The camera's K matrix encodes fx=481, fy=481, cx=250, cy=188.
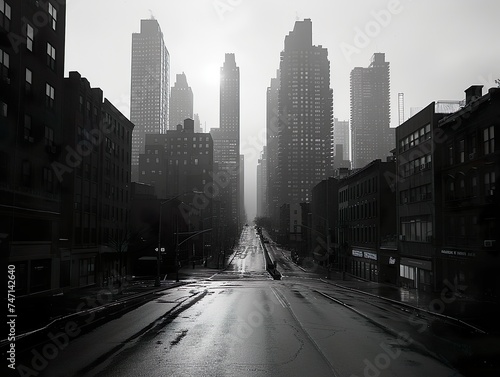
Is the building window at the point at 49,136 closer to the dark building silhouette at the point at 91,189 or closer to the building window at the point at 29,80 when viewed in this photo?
the dark building silhouette at the point at 91,189

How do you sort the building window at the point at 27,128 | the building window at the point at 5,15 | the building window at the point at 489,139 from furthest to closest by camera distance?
the building window at the point at 27,128, the building window at the point at 489,139, the building window at the point at 5,15

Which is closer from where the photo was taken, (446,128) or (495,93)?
(495,93)

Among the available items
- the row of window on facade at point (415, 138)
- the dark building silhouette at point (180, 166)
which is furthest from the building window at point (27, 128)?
the dark building silhouette at point (180, 166)

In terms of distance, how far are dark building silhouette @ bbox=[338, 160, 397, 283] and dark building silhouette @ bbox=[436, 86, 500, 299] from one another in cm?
1469

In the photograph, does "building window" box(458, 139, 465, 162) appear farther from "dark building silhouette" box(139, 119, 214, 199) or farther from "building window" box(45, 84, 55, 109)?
"dark building silhouette" box(139, 119, 214, 199)

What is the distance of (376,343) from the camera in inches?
717

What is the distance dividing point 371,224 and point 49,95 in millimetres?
43775

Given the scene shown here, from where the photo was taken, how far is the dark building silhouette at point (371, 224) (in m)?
59.9

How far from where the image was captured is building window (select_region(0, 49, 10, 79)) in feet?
106

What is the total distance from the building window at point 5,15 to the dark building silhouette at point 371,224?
146ft

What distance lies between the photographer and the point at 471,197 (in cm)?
3769

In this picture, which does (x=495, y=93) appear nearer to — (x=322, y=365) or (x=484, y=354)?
(x=484, y=354)

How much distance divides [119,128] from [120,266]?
19.0 metres

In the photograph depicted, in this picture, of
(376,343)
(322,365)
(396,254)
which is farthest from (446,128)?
(322,365)
